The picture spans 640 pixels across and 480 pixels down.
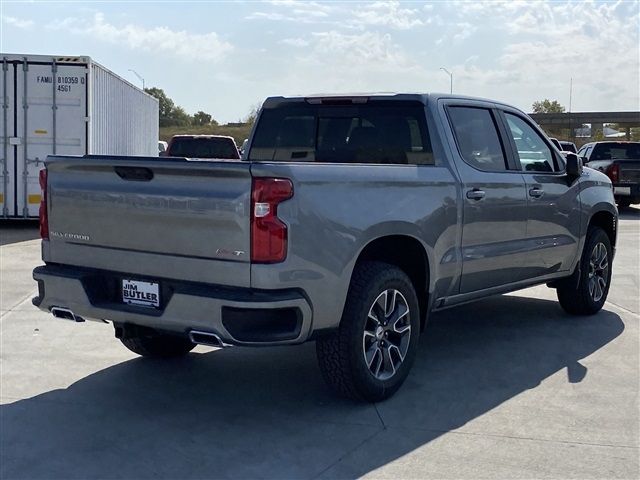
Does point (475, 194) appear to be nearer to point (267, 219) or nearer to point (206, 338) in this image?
point (267, 219)

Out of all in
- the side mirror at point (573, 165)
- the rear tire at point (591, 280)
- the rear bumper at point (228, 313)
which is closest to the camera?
the rear bumper at point (228, 313)

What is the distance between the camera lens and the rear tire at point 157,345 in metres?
6.26

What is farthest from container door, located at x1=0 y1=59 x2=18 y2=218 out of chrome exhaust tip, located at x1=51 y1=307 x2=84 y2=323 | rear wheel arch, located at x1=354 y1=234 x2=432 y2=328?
rear wheel arch, located at x1=354 y1=234 x2=432 y2=328

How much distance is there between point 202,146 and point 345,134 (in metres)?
11.3

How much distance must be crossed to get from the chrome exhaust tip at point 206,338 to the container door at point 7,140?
11377mm

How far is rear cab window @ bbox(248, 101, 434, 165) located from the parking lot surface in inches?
61.7

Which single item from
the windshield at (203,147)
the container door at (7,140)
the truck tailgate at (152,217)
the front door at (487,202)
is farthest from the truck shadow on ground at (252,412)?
the windshield at (203,147)

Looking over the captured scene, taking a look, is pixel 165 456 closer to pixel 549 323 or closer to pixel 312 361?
pixel 312 361

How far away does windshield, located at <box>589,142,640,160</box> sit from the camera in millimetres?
23484

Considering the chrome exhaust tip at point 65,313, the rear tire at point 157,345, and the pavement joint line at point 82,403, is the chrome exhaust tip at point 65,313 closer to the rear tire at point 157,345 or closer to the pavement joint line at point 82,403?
the pavement joint line at point 82,403

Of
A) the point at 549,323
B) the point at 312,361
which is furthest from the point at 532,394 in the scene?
the point at 549,323

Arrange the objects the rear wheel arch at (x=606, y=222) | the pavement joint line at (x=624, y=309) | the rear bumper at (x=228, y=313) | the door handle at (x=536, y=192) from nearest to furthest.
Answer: the rear bumper at (x=228, y=313)
the door handle at (x=536, y=192)
the rear wheel arch at (x=606, y=222)
the pavement joint line at (x=624, y=309)

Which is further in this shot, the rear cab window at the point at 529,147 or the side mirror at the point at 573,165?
the side mirror at the point at 573,165

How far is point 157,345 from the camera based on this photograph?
20.8 feet
